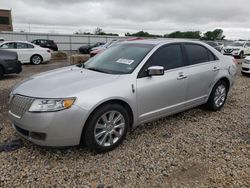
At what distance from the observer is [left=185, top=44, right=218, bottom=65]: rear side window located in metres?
4.33

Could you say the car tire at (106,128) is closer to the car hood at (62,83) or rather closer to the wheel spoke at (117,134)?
the wheel spoke at (117,134)

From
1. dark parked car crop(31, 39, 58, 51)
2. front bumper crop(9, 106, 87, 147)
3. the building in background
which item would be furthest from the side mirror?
the building in background

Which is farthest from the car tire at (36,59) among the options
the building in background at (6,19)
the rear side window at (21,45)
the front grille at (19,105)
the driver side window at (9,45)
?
the building in background at (6,19)

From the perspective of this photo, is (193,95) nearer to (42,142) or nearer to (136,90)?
(136,90)

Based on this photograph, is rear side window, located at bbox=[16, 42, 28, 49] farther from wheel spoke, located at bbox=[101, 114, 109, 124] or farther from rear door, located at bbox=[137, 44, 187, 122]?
wheel spoke, located at bbox=[101, 114, 109, 124]

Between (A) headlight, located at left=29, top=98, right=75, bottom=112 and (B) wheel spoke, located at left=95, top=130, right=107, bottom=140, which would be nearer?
(A) headlight, located at left=29, top=98, right=75, bottom=112

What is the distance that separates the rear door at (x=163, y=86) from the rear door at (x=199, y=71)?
183 mm

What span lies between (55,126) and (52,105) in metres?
0.26

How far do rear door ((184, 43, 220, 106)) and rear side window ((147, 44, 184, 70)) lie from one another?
0.68ft

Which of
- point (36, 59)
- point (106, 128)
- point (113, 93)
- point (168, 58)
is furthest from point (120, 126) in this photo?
point (36, 59)

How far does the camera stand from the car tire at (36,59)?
1348 centimetres

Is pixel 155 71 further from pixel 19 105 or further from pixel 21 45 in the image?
pixel 21 45

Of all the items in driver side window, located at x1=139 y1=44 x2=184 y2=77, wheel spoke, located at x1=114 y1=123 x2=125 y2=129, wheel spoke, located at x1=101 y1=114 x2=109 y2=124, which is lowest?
wheel spoke, located at x1=114 y1=123 x2=125 y2=129

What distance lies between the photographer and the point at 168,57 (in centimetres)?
399
